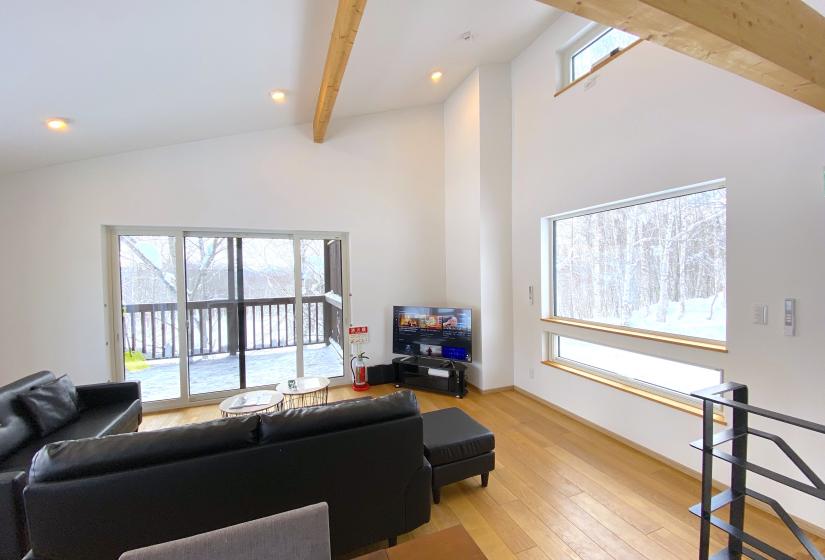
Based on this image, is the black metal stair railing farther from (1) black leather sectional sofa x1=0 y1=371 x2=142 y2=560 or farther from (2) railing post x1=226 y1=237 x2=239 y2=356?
(2) railing post x1=226 y1=237 x2=239 y2=356

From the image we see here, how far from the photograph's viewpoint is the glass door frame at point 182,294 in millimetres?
3945

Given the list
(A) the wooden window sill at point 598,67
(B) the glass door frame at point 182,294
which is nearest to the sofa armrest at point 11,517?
(B) the glass door frame at point 182,294

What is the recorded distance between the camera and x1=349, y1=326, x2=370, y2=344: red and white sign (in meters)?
4.77

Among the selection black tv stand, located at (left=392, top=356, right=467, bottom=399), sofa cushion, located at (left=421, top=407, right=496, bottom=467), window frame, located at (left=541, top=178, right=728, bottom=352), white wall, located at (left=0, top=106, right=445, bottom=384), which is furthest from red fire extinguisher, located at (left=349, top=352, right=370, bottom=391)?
window frame, located at (left=541, top=178, right=728, bottom=352)

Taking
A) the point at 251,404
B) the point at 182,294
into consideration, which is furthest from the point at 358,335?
the point at 182,294

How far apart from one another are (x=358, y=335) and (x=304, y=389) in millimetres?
1367

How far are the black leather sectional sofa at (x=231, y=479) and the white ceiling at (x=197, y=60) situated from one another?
89.4 inches

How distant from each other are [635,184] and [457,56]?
7.88ft

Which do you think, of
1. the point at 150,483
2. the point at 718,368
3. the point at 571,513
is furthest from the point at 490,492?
the point at 150,483

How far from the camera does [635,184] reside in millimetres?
2980

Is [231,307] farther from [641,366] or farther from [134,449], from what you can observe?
[641,366]

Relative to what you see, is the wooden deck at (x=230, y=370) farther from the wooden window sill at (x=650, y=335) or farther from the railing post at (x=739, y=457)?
the railing post at (x=739, y=457)

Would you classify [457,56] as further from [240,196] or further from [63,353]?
[63,353]

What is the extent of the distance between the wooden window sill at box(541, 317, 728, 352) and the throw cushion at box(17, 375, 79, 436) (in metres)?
4.49
